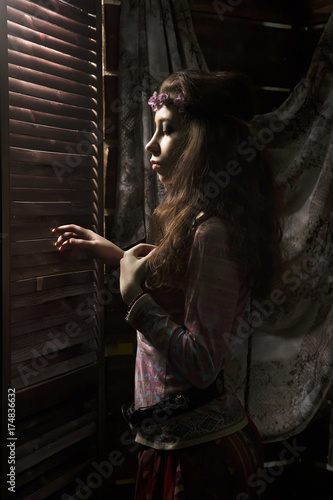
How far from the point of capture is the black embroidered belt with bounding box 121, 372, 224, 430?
4.40 ft

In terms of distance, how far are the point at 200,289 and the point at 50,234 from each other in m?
0.57

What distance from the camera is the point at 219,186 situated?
1.38 metres

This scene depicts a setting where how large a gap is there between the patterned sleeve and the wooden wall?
918 mm

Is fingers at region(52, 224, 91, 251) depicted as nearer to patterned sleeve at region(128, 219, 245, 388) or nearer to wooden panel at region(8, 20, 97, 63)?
patterned sleeve at region(128, 219, 245, 388)

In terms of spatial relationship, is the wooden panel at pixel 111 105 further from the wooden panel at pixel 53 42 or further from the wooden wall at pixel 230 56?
the wooden panel at pixel 53 42

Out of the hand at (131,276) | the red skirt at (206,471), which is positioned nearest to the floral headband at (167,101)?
the hand at (131,276)

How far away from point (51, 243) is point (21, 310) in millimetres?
226

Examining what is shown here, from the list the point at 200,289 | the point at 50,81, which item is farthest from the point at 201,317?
the point at 50,81

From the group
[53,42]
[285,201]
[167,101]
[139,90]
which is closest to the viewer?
[167,101]

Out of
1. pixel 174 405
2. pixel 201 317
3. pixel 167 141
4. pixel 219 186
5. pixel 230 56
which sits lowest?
pixel 174 405

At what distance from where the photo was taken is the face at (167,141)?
1497 mm

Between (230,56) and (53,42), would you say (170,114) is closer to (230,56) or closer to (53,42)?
(53,42)

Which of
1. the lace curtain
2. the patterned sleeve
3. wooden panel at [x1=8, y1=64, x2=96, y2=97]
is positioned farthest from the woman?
the lace curtain

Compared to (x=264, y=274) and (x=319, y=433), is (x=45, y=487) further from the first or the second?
(x=319, y=433)
